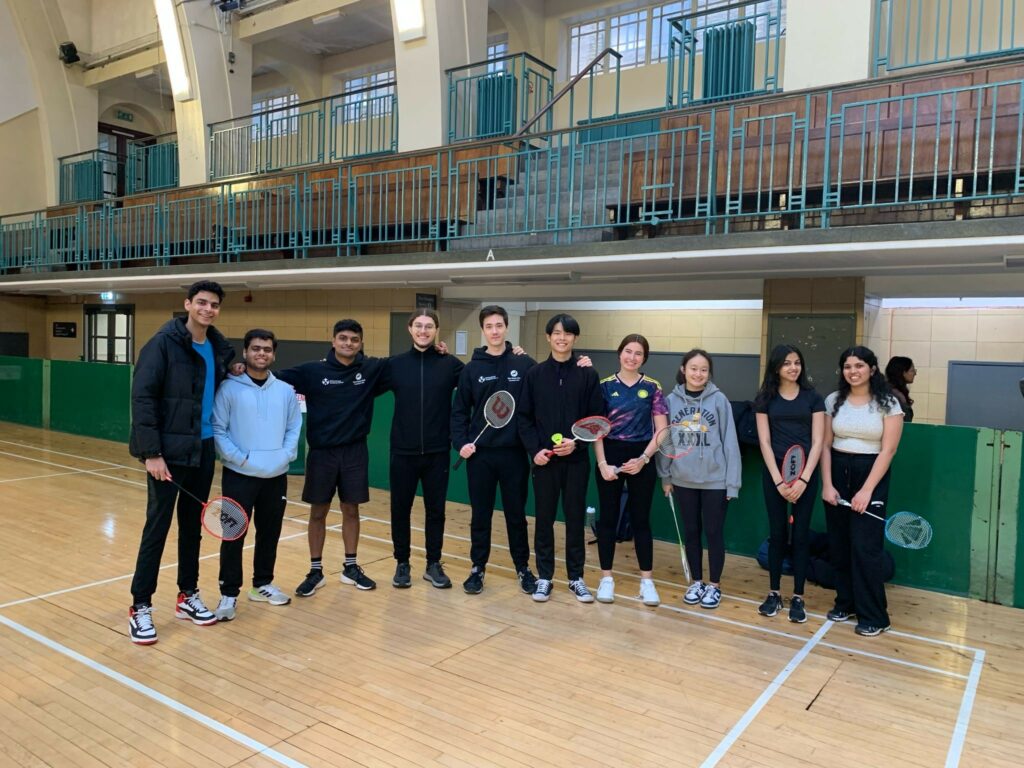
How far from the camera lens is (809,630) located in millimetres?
4945

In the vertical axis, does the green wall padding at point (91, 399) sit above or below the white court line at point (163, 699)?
above

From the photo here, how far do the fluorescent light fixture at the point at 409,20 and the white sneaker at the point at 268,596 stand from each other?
9.59m

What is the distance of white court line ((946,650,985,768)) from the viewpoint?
3.42 m

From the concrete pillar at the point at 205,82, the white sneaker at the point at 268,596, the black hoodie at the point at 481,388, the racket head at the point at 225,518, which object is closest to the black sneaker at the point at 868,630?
the black hoodie at the point at 481,388

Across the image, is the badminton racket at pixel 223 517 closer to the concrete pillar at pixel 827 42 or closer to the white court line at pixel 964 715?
the white court line at pixel 964 715

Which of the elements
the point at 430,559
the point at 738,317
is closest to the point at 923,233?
the point at 430,559

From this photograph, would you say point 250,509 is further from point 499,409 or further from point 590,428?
point 590,428

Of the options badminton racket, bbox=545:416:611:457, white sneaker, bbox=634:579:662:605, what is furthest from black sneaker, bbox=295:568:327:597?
white sneaker, bbox=634:579:662:605

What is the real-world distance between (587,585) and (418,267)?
5148mm

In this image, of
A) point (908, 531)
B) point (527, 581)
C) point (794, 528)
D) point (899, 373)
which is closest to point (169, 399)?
point (527, 581)

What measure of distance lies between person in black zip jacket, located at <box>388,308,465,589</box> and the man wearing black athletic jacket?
0.13 metres

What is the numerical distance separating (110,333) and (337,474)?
14.9 meters

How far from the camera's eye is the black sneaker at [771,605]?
517 cm

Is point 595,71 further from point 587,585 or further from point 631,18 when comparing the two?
point 587,585
